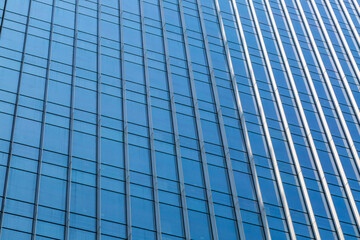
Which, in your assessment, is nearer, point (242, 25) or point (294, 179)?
point (294, 179)

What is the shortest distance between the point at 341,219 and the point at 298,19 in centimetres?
2616

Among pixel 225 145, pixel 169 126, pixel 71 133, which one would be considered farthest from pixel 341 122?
pixel 71 133

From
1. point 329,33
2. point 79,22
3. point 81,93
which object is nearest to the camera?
point 81,93

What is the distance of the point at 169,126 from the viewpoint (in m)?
47.4

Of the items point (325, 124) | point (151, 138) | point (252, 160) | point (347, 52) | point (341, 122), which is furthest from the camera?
point (347, 52)

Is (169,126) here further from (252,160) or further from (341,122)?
(341,122)

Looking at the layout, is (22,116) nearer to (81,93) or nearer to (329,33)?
(81,93)

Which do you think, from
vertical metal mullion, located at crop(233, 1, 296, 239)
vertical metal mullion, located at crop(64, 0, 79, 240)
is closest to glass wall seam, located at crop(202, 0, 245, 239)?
vertical metal mullion, located at crop(233, 1, 296, 239)

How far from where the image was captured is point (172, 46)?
181 ft

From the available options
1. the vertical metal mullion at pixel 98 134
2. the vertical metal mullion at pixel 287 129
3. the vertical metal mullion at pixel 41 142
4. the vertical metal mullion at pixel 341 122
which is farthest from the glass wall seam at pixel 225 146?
the vertical metal mullion at pixel 41 142

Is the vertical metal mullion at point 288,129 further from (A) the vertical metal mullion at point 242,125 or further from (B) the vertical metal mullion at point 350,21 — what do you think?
(B) the vertical metal mullion at point 350,21

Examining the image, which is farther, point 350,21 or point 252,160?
point 350,21

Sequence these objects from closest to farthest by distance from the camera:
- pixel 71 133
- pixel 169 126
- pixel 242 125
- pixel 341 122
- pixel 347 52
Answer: pixel 71 133 < pixel 169 126 < pixel 242 125 < pixel 341 122 < pixel 347 52

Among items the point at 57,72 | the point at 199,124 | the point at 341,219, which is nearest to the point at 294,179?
the point at 341,219
